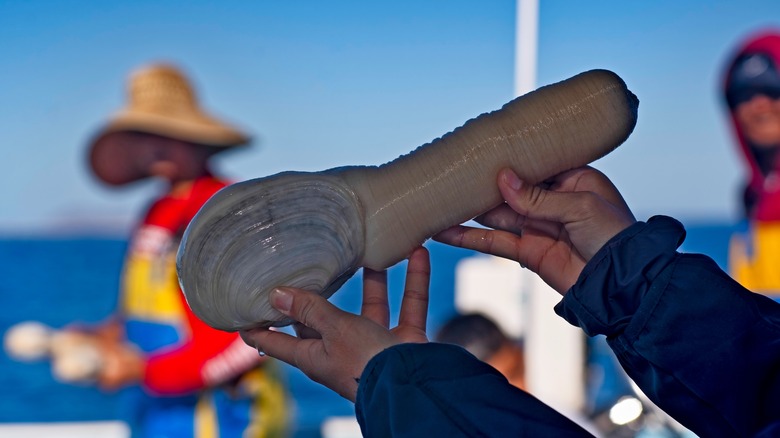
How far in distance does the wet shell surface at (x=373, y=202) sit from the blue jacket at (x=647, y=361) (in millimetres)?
109

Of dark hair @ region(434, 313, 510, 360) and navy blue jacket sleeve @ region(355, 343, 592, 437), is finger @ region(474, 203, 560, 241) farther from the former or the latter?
dark hair @ region(434, 313, 510, 360)

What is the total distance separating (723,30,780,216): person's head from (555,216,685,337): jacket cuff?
11.8ft

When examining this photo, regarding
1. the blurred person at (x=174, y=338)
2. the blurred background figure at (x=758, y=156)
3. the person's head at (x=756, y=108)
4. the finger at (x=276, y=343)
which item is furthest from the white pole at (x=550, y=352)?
the finger at (x=276, y=343)

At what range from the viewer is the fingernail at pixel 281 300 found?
72 cm

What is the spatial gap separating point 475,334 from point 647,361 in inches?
60.2

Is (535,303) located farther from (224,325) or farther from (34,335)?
(224,325)

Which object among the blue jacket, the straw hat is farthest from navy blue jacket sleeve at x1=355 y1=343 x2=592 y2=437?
the straw hat

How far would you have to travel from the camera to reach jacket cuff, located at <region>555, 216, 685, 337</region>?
66 centimetres

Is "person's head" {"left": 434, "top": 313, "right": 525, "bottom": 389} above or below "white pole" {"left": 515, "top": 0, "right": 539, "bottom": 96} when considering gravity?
below

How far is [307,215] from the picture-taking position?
0.74 metres

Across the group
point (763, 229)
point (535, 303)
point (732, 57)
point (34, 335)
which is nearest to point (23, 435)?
point (34, 335)

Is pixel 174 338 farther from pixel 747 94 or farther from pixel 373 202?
pixel 747 94

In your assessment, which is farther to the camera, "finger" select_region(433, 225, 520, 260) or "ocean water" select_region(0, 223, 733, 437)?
"ocean water" select_region(0, 223, 733, 437)

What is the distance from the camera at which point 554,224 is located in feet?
2.64
